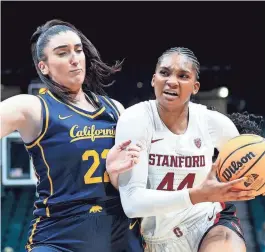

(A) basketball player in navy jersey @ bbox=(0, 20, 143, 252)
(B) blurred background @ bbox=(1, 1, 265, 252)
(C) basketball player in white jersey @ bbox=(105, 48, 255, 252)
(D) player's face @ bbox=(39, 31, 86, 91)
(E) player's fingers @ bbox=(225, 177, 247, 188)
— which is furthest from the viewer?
(B) blurred background @ bbox=(1, 1, 265, 252)

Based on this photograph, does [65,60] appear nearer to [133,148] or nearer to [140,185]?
[133,148]

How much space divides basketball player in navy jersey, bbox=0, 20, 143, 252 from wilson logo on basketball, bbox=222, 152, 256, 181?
0.39 meters

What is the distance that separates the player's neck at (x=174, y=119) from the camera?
2.19 m

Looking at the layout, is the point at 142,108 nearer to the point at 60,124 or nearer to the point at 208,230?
the point at 60,124

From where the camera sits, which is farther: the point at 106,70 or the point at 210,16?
the point at 210,16

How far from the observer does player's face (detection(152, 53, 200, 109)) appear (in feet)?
6.97

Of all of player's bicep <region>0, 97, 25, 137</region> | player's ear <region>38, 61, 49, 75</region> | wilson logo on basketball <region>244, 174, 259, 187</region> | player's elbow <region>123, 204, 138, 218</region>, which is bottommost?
player's elbow <region>123, 204, 138, 218</region>

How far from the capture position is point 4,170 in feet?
16.6

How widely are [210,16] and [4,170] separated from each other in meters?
2.15

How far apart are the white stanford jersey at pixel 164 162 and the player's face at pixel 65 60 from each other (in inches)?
10.7

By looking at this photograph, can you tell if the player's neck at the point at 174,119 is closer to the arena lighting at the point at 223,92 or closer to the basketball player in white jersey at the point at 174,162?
the basketball player in white jersey at the point at 174,162

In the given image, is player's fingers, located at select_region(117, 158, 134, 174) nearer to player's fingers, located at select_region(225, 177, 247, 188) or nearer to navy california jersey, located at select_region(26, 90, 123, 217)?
navy california jersey, located at select_region(26, 90, 123, 217)

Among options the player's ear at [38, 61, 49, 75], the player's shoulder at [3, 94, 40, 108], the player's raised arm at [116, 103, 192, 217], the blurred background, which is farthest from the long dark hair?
the blurred background

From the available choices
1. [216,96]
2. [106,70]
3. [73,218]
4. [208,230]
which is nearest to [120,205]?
[73,218]
